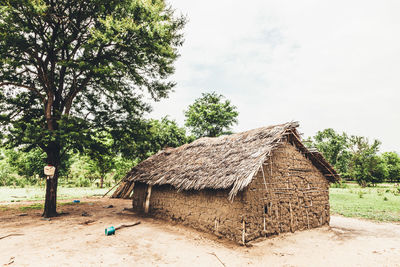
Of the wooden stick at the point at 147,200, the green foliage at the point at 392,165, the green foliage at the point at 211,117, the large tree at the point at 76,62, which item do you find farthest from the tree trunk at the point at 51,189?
the green foliage at the point at 392,165

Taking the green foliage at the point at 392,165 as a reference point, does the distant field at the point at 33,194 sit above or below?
below

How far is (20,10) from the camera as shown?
8766 mm

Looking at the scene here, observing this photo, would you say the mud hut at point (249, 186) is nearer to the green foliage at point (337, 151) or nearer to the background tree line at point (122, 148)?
the background tree line at point (122, 148)

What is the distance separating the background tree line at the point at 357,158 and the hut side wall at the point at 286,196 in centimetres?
2617

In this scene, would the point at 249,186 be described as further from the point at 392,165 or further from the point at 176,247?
the point at 392,165

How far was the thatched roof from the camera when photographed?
24.4 feet

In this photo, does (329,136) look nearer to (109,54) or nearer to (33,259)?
(109,54)

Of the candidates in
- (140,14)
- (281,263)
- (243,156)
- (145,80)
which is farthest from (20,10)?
(281,263)

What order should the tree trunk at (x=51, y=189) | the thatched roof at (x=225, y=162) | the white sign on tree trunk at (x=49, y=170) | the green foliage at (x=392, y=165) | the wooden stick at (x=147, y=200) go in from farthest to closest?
the green foliage at (x=392, y=165) < the wooden stick at (x=147, y=200) < the tree trunk at (x=51, y=189) < the white sign on tree trunk at (x=49, y=170) < the thatched roof at (x=225, y=162)

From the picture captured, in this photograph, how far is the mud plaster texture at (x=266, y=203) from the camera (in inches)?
288

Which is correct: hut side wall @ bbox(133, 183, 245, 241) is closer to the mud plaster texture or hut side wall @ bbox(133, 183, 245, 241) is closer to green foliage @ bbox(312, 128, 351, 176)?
the mud plaster texture

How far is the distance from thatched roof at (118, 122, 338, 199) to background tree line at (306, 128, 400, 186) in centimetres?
2709

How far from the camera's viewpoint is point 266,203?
25.9ft

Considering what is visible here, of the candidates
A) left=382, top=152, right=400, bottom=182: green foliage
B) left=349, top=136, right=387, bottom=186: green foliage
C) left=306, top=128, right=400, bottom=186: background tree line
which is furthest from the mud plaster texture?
left=382, top=152, right=400, bottom=182: green foliage
